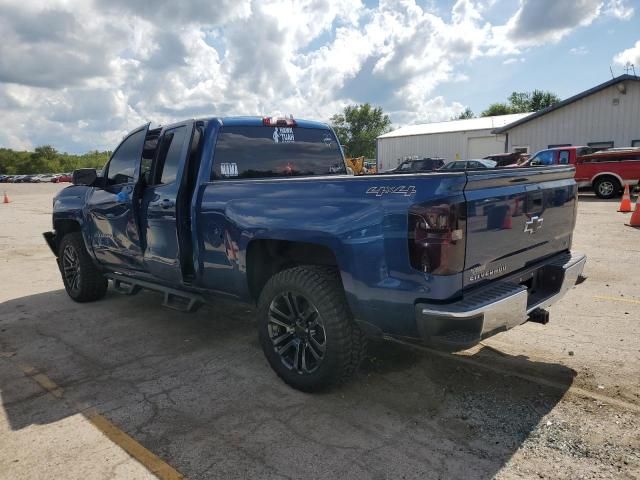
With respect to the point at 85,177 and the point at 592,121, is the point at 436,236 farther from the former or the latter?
the point at 592,121

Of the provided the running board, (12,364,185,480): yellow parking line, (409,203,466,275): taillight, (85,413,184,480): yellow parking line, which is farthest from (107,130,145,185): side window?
(409,203,466,275): taillight

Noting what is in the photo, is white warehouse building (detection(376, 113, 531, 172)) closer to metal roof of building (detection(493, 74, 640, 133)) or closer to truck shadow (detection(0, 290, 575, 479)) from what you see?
metal roof of building (detection(493, 74, 640, 133))

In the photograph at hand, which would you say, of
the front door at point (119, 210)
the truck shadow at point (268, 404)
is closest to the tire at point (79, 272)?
the front door at point (119, 210)

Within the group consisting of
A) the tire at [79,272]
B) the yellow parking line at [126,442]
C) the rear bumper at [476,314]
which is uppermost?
the rear bumper at [476,314]

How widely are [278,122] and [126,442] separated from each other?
308 centimetres

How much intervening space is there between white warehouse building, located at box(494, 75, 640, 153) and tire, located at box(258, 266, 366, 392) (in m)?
26.6

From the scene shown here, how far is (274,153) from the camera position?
4656 millimetres

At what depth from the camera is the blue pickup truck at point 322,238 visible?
2748 millimetres

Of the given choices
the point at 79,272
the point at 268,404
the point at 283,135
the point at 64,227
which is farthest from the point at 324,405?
the point at 64,227

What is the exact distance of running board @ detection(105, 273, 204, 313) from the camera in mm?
4348

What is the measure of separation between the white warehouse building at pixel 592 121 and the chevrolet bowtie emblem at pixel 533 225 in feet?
83.6

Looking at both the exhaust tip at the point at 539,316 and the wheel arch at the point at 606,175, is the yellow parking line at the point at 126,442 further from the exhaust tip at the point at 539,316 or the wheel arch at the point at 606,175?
the wheel arch at the point at 606,175

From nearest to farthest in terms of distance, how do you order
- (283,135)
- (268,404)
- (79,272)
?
(268,404)
(283,135)
(79,272)

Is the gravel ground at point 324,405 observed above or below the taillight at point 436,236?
below
